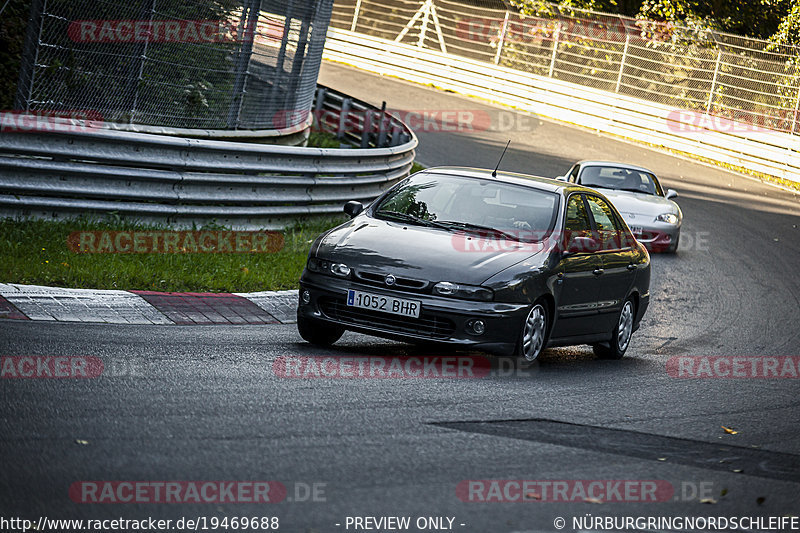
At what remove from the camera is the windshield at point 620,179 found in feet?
59.6

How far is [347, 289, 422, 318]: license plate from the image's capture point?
816cm

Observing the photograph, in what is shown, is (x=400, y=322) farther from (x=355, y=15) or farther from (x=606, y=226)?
(x=355, y=15)

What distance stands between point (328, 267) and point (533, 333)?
64.3 inches

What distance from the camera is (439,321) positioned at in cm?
818

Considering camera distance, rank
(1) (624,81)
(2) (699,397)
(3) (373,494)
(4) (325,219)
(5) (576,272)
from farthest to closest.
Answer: (1) (624,81)
(4) (325,219)
(5) (576,272)
(2) (699,397)
(3) (373,494)

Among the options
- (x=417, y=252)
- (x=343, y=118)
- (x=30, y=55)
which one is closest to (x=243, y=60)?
(x=30, y=55)

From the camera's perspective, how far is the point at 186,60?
1316 cm

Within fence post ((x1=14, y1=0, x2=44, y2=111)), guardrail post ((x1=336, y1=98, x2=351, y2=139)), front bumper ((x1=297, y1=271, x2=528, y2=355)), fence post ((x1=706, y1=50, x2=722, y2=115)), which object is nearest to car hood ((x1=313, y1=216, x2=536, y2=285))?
front bumper ((x1=297, y1=271, x2=528, y2=355))

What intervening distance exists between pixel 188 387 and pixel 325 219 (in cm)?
763

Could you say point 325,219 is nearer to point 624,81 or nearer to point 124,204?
point 124,204

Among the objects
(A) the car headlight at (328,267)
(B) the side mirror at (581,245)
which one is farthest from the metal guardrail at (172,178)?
(B) the side mirror at (581,245)

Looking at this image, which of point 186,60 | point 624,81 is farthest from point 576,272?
point 624,81

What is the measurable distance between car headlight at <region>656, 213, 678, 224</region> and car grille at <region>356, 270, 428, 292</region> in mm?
9628

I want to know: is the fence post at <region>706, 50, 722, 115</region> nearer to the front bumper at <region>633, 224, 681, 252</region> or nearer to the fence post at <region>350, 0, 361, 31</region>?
the fence post at <region>350, 0, 361, 31</region>
